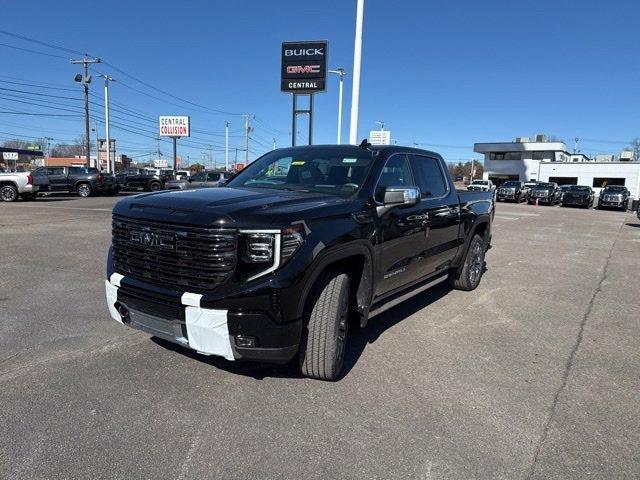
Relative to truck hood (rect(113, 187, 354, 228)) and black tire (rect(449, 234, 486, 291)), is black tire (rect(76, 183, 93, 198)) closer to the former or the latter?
black tire (rect(449, 234, 486, 291))

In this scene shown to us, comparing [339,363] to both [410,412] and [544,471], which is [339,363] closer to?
[410,412]

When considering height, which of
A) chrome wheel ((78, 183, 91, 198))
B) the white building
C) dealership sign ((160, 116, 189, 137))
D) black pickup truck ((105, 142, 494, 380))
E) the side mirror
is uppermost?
dealership sign ((160, 116, 189, 137))

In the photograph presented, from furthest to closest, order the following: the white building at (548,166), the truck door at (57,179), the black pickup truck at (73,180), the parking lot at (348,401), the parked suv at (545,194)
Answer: the white building at (548,166) < the parked suv at (545,194) < the truck door at (57,179) < the black pickup truck at (73,180) < the parking lot at (348,401)

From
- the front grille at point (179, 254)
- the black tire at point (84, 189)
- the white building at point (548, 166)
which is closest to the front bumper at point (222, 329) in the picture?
the front grille at point (179, 254)

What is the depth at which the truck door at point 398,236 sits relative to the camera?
4070 mm

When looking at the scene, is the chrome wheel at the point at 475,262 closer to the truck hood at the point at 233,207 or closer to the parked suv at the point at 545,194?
the truck hood at the point at 233,207

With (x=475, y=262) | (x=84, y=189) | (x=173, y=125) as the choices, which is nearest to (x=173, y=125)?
(x=173, y=125)

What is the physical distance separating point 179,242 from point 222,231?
0.35m

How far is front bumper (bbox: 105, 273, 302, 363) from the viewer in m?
3.03

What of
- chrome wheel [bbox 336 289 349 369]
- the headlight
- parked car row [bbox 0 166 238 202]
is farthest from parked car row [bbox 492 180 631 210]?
the headlight

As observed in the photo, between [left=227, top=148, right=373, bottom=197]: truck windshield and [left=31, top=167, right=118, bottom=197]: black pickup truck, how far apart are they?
24534 mm

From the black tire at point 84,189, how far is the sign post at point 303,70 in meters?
12.7

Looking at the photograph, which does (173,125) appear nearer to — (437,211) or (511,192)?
(511,192)

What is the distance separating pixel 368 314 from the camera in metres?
4.02
